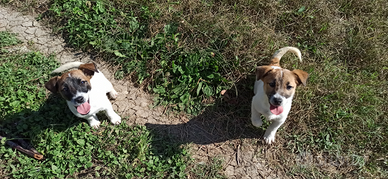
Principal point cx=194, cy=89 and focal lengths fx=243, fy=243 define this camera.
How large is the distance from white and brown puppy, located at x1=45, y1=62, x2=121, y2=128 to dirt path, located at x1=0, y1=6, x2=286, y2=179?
2.19ft

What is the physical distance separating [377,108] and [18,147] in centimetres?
634

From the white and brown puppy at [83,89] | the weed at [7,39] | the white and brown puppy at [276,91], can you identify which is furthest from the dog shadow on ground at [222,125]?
the weed at [7,39]

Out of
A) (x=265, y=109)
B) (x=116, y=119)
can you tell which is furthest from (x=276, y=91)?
(x=116, y=119)

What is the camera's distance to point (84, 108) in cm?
345

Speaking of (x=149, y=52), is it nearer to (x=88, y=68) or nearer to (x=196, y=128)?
(x=88, y=68)

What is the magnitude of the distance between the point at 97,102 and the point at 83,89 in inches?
13.7

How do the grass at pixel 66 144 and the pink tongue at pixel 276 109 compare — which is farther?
the grass at pixel 66 144

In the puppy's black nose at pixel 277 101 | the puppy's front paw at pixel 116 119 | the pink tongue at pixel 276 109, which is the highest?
the puppy's black nose at pixel 277 101

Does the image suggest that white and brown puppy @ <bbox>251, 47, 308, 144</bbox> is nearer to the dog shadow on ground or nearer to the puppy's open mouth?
the dog shadow on ground

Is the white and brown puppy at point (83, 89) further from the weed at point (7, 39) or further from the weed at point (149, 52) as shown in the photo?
the weed at point (7, 39)

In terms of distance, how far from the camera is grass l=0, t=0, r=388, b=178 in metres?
4.44

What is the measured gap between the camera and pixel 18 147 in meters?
3.80

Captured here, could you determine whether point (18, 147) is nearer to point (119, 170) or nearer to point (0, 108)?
point (0, 108)

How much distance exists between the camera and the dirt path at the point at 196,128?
13.9ft
